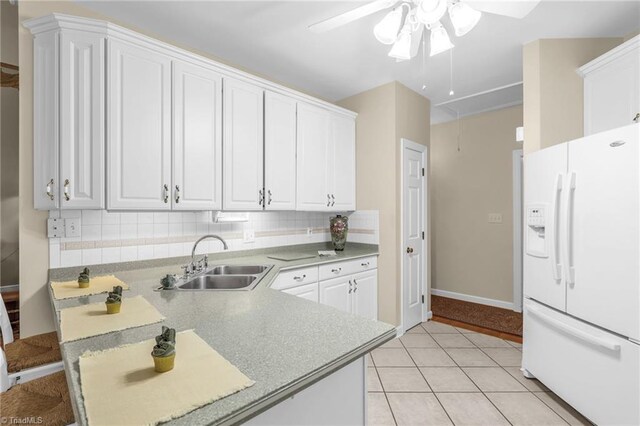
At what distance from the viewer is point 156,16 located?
214 cm

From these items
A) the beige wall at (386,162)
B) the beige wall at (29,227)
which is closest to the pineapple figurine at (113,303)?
the beige wall at (29,227)

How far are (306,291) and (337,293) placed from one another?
41 cm

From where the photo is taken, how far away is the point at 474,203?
4383 millimetres

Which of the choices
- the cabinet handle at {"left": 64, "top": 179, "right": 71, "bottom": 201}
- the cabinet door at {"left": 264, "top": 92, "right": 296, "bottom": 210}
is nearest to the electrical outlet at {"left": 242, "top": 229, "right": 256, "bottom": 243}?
the cabinet door at {"left": 264, "top": 92, "right": 296, "bottom": 210}

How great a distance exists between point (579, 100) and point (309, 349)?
2863 mm

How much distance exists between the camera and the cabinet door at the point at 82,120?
1741mm

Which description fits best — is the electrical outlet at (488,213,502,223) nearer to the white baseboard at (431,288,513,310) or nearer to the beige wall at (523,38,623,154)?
the white baseboard at (431,288,513,310)

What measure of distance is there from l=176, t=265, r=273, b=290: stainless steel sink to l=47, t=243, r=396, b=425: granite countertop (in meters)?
0.20

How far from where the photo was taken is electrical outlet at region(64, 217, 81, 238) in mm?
1885

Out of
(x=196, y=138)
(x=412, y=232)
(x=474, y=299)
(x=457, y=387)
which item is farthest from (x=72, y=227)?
(x=474, y=299)

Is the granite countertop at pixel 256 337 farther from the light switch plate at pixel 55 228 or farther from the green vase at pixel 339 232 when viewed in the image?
the green vase at pixel 339 232

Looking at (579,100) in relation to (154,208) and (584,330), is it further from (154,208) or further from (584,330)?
(154,208)

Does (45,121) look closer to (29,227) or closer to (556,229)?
(29,227)

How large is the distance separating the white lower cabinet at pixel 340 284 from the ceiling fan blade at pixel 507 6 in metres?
2.02
